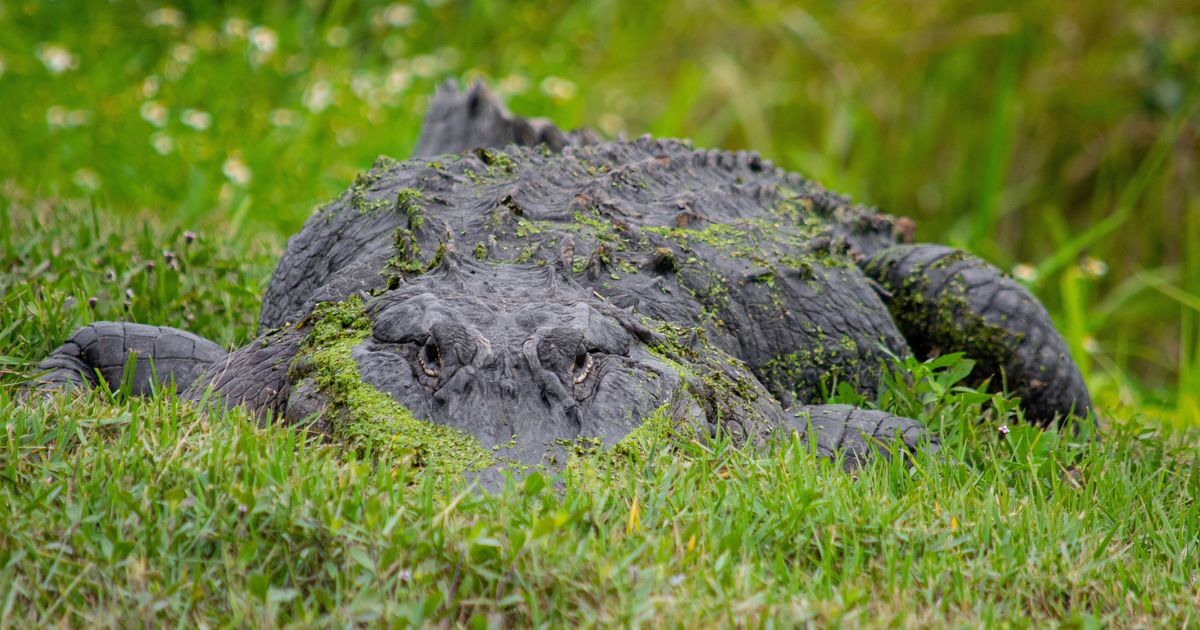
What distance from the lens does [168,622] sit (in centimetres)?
209

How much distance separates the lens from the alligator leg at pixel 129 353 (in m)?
3.63

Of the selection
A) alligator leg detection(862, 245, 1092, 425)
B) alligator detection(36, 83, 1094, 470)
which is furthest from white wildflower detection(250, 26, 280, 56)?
alligator leg detection(862, 245, 1092, 425)

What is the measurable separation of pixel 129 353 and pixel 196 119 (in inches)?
177

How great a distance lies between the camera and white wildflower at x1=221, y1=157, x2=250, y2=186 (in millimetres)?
6863

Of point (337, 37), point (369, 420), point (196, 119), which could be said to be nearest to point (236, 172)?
point (196, 119)

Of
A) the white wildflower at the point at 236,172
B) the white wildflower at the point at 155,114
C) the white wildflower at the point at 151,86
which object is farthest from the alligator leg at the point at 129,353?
the white wildflower at the point at 151,86

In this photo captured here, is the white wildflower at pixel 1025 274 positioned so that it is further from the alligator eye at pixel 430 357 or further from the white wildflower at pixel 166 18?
the white wildflower at pixel 166 18

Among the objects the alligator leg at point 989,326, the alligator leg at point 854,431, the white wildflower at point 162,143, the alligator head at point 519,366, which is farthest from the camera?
the white wildflower at point 162,143

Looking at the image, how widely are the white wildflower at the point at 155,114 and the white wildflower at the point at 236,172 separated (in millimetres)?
975

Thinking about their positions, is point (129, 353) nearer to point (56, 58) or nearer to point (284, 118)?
point (284, 118)

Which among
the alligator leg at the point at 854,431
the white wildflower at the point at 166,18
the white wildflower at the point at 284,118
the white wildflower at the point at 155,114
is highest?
the white wildflower at the point at 166,18

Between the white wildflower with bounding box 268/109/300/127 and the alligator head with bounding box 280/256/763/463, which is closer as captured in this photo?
the alligator head with bounding box 280/256/763/463

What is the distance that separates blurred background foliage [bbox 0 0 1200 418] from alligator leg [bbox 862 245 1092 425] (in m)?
2.62

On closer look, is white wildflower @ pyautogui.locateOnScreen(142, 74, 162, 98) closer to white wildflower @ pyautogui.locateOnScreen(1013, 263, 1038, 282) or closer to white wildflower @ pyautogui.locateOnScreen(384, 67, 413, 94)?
white wildflower @ pyautogui.locateOnScreen(384, 67, 413, 94)
